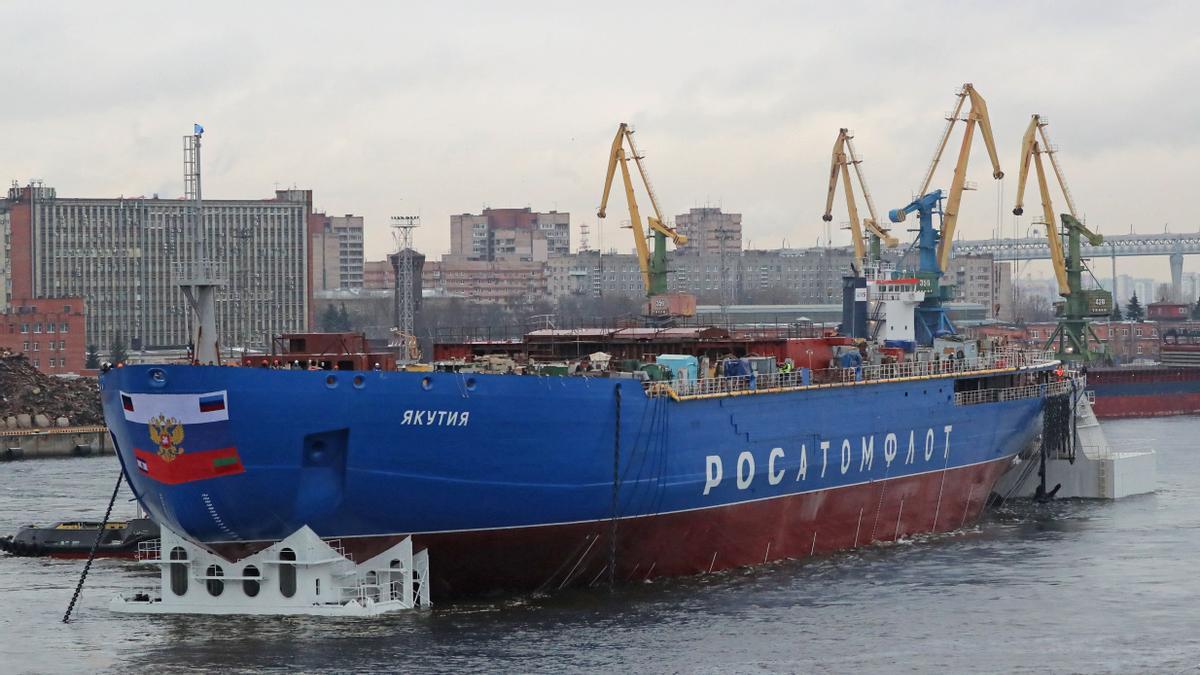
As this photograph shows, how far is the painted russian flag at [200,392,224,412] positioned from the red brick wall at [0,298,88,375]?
7754 centimetres

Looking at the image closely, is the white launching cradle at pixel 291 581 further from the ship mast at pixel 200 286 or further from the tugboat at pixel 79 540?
the tugboat at pixel 79 540

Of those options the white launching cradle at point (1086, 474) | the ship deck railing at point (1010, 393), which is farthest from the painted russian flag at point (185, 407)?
the white launching cradle at point (1086, 474)

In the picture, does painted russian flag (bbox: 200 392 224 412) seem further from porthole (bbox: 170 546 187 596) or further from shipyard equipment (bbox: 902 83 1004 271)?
shipyard equipment (bbox: 902 83 1004 271)

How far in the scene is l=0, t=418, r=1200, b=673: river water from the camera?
91.3 feet

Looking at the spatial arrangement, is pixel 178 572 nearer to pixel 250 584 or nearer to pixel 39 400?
pixel 250 584

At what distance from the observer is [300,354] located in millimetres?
32125

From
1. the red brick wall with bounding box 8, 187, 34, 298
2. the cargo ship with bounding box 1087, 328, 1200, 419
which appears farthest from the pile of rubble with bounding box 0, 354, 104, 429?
the cargo ship with bounding box 1087, 328, 1200, 419

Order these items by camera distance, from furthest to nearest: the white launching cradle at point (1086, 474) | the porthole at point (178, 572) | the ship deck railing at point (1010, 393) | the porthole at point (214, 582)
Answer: the white launching cradle at point (1086, 474), the ship deck railing at point (1010, 393), the porthole at point (178, 572), the porthole at point (214, 582)

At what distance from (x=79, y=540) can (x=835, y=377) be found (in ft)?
57.9

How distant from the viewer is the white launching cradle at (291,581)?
2914 centimetres

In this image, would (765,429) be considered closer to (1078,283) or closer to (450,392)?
(450,392)

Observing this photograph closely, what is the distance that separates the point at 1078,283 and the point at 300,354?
7369cm

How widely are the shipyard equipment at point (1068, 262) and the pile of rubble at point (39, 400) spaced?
1838 inches

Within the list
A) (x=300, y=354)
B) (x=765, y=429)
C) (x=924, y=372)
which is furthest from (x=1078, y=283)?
(x=300, y=354)
